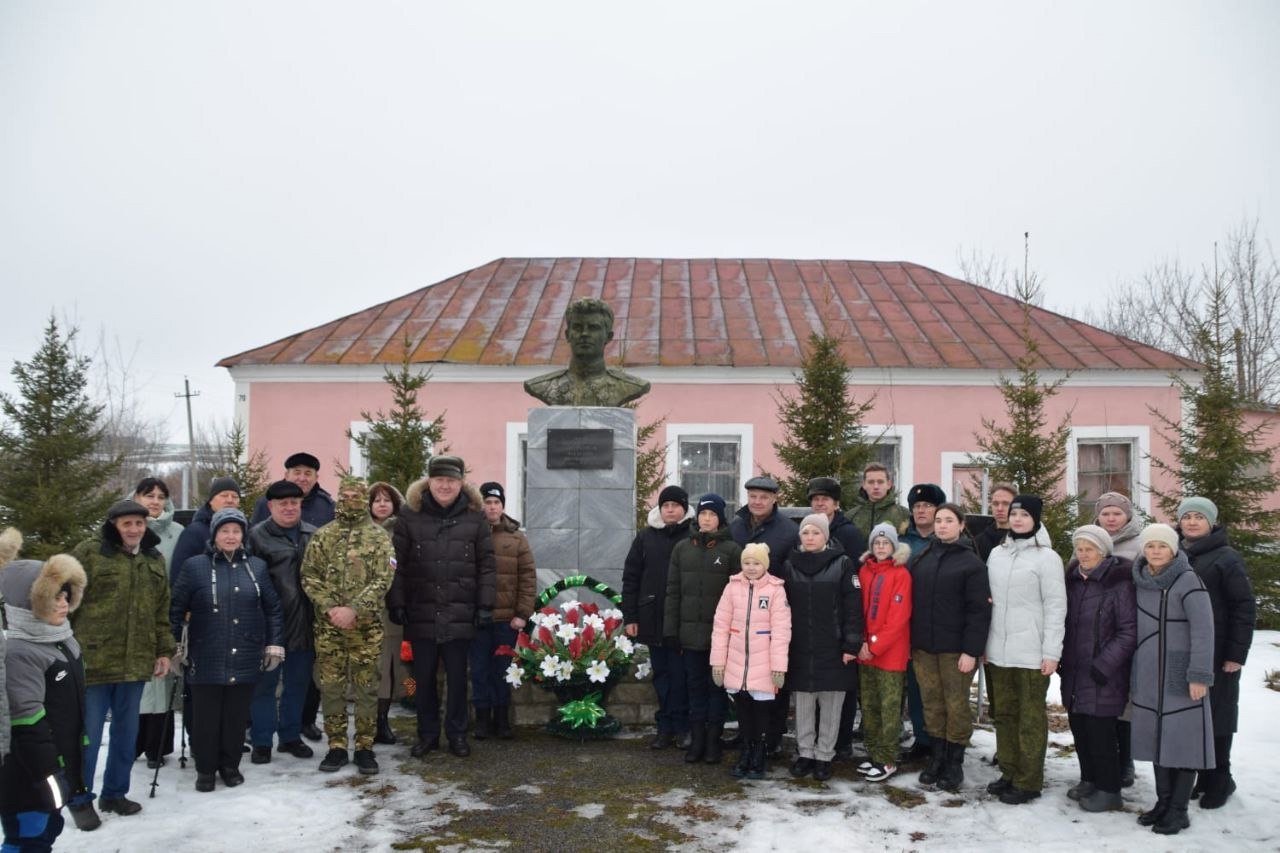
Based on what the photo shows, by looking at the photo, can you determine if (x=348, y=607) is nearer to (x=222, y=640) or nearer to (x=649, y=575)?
(x=222, y=640)

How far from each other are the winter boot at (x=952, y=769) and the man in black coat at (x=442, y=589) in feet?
8.87

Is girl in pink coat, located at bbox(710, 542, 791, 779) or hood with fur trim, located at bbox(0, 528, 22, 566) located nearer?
hood with fur trim, located at bbox(0, 528, 22, 566)

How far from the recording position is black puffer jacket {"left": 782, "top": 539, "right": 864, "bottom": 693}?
5.39 meters

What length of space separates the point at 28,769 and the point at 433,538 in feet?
8.38

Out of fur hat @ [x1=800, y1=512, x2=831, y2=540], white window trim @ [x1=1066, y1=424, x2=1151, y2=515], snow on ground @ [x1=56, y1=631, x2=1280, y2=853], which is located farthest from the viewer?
white window trim @ [x1=1066, y1=424, x2=1151, y2=515]

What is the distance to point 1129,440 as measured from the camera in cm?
1423

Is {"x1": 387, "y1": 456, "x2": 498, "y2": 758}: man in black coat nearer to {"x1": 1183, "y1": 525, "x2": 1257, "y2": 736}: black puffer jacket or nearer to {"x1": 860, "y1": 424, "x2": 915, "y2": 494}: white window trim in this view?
{"x1": 1183, "y1": 525, "x2": 1257, "y2": 736}: black puffer jacket

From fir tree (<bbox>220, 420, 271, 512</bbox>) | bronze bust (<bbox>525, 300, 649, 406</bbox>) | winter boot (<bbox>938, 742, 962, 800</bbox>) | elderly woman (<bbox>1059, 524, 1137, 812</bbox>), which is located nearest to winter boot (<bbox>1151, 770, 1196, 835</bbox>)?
elderly woman (<bbox>1059, 524, 1137, 812</bbox>)

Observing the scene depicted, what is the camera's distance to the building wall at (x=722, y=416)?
45.7ft

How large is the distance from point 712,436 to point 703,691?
830cm

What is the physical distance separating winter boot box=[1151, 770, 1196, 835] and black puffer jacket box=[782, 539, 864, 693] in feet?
5.20

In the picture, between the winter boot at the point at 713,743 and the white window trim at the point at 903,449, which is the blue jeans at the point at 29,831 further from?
the white window trim at the point at 903,449

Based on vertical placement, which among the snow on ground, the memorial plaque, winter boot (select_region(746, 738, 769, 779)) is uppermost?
the memorial plaque

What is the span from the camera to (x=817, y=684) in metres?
5.41
